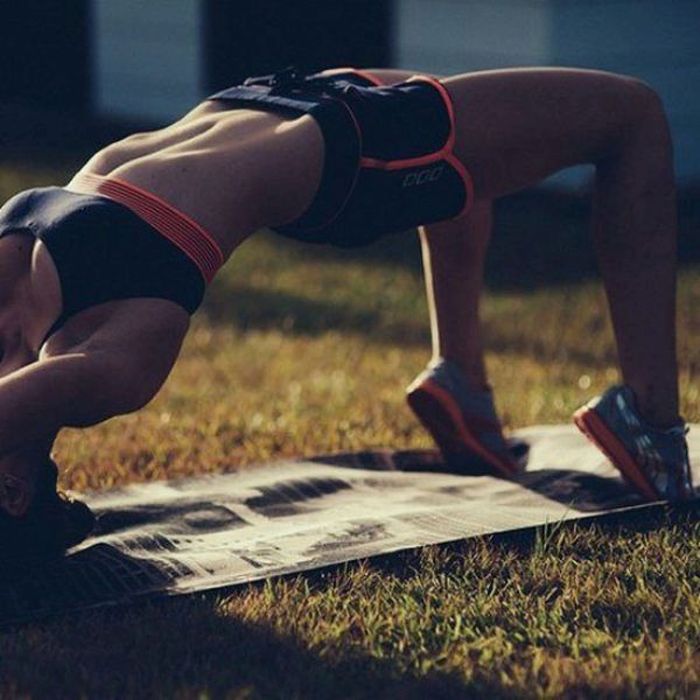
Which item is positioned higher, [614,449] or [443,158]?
[443,158]

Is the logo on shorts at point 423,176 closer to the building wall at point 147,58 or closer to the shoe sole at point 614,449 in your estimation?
the shoe sole at point 614,449

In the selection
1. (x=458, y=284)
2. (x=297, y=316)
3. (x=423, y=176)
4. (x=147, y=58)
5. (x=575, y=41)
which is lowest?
(x=147, y=58)

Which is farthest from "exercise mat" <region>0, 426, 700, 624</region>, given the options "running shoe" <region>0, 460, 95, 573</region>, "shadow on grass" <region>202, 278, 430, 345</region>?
"shadow on grass" <region>202, 278, 430, 345</region>

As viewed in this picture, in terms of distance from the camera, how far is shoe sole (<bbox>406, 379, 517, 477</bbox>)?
12.9ft

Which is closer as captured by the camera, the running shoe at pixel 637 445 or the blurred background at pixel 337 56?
the running shoe at pixel 637 445

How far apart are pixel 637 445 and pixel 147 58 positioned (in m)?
7.07

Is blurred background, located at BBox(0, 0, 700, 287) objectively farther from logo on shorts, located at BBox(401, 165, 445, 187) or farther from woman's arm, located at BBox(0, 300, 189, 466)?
woman's arm, located at BBox(0, 300, 189, 466)

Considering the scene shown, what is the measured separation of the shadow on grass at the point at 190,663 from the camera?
2.59 meters

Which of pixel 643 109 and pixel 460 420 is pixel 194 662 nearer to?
pixel 460 420

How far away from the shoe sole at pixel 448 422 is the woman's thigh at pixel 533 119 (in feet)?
1.85

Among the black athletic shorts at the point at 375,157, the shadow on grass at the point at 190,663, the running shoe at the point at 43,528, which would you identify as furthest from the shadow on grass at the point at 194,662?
the black athletic shorts at the point at 375,157

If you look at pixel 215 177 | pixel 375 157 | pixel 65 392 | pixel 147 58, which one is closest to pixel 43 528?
pixel 65 392

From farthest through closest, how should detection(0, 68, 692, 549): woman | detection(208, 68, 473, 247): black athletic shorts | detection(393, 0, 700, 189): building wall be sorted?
1. detection(393, 0, 700, 189): building wall
2. detection(208, 68, 473, 247): black athletic shorts
3. detection(0, 68, 692, 549): woman

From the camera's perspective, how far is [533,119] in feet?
11.3
